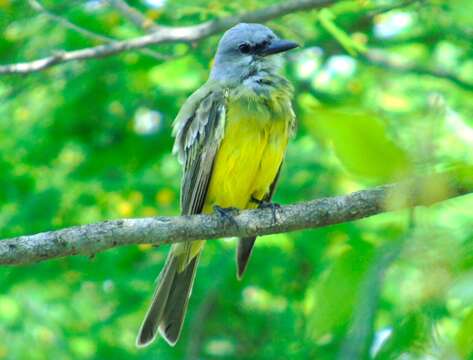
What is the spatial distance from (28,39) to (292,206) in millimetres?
3970

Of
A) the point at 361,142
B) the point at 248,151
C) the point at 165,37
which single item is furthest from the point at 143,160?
the point at 361,142

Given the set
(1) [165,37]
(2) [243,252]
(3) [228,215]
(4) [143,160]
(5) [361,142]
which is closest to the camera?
(5) [361,142]

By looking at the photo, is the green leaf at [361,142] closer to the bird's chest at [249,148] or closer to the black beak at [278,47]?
the bird's chest at [249,148]

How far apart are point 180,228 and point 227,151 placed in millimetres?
1258

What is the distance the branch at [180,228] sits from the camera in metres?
3.39

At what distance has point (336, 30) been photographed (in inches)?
187

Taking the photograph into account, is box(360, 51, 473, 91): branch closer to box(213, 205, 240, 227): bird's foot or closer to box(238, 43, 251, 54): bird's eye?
box(238, 43, 251, 54): bird's eye

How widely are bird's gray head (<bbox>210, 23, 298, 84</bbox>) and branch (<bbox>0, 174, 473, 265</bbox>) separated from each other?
60.1 inches

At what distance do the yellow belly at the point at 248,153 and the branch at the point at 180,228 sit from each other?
84 cm

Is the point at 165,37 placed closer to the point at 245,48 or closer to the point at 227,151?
the point at 245,48

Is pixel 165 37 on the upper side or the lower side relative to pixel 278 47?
lower

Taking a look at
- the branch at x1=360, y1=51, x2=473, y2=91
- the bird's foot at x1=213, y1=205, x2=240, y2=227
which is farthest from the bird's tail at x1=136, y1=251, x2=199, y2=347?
the branch at x1=360, y1=51, x2=473, y2=91

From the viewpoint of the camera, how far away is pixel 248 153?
4910 mm

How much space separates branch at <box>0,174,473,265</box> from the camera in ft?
11.1
